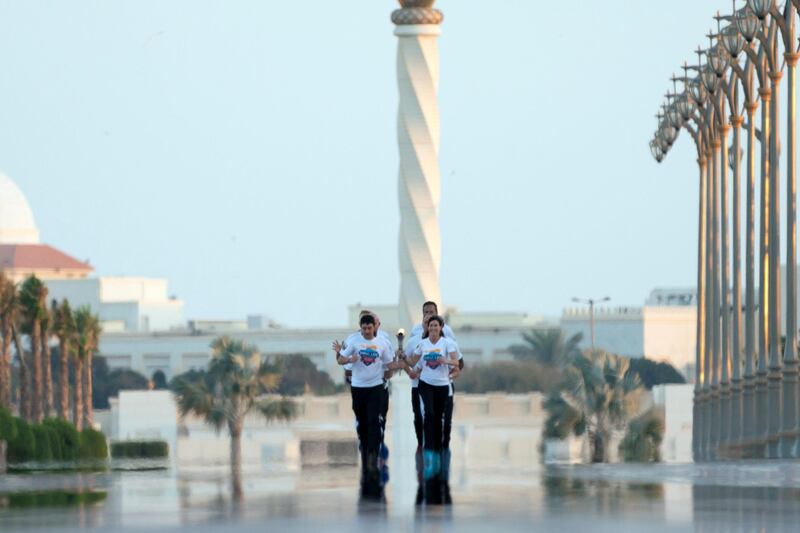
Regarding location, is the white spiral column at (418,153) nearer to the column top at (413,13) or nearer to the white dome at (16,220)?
the column top at (413,13)

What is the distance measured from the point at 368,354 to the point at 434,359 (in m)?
0.65

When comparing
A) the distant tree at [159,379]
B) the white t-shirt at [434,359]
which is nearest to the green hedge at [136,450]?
the white t-shirt at [434,359]

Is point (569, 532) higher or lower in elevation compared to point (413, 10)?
lower

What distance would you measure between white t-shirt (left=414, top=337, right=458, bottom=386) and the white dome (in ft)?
505

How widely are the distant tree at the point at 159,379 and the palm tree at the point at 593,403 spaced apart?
276 ft

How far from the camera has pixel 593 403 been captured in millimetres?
71812

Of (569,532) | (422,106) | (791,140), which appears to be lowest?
(569,532)

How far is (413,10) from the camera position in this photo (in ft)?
264

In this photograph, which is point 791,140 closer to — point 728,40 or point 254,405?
point 728,40

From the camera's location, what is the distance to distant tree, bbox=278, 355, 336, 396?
139250 millimetres

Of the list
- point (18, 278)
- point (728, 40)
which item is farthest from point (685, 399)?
point (18, 278)

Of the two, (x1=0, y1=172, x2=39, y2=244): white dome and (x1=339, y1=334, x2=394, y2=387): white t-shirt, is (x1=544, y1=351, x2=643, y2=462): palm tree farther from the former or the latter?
(x1=0, y1=172, x2=39, y2=244): white dome

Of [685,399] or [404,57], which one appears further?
[685,399]

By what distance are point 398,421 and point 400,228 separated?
566 inches
